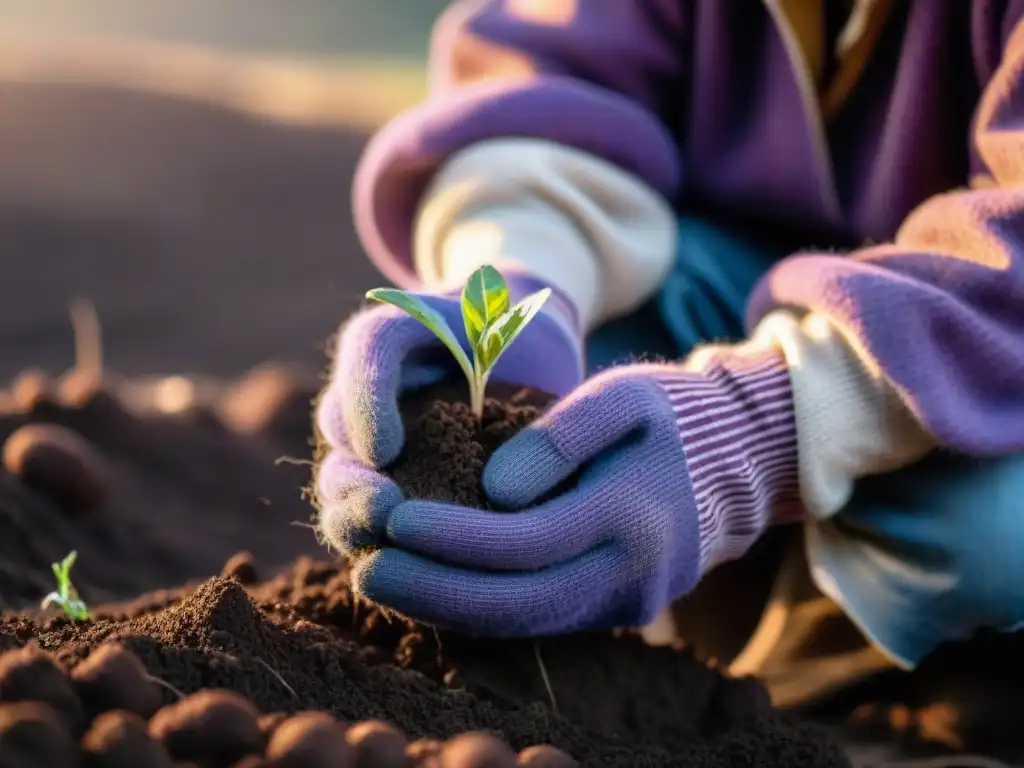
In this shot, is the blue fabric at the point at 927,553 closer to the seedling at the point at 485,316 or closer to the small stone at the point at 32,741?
the seedling at the point at 485,316

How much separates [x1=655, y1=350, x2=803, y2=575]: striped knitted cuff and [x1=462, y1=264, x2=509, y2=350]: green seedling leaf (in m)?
0.13

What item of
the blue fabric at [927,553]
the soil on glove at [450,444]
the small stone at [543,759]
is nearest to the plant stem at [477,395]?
the soil on glove at [450,444]

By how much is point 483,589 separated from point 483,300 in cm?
18

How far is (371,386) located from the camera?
680 millimetres

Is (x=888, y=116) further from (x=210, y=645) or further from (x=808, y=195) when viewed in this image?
(x=210, y=645)

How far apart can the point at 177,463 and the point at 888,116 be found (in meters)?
0.83

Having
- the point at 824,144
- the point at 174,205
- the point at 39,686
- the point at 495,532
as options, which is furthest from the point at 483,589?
the point at 174,205

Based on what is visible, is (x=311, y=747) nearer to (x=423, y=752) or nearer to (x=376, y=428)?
(x=423, y=752)

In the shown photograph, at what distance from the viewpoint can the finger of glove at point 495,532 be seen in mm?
633

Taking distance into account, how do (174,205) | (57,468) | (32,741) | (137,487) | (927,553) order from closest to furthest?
(32,741), (927,553), (57,468), (137,487), (174,205)

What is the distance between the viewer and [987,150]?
871mm

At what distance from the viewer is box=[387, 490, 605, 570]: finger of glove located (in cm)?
63

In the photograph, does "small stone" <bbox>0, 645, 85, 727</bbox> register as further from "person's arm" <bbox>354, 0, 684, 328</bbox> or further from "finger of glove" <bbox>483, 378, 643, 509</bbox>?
"person's arm" <bbox>354, 0, 684, 328</bbox>

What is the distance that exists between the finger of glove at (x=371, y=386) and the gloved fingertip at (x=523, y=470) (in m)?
0.07
